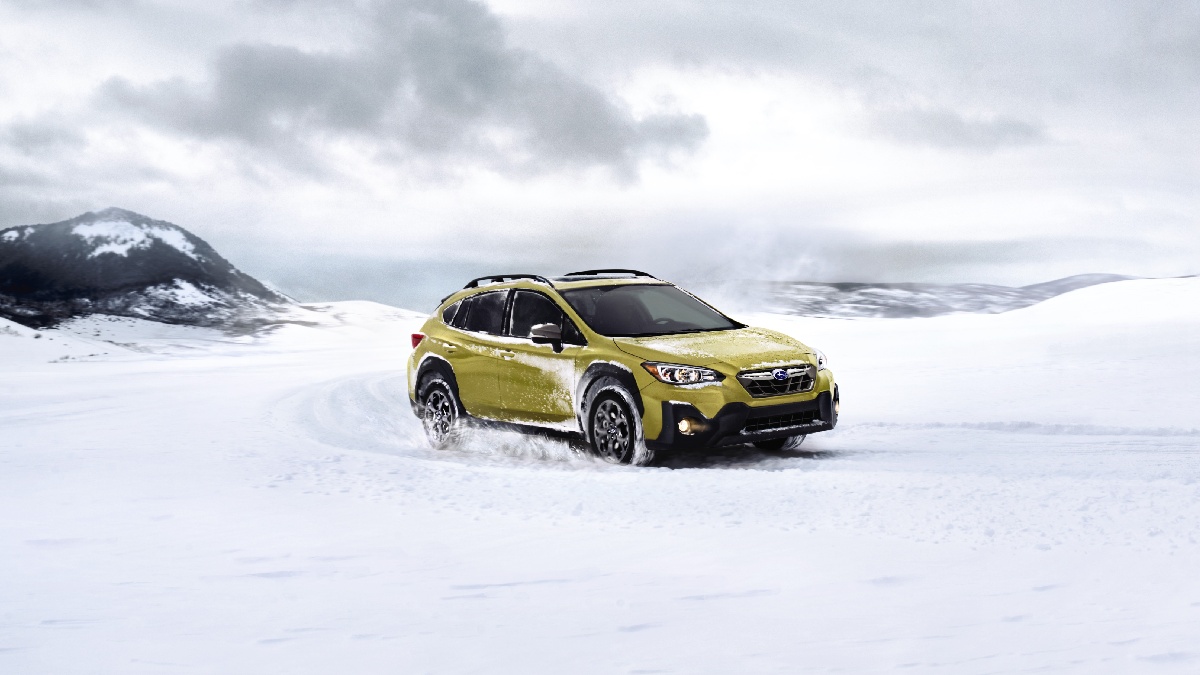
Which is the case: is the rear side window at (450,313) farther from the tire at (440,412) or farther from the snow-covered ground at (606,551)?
the snow-covered ground at (606,551)

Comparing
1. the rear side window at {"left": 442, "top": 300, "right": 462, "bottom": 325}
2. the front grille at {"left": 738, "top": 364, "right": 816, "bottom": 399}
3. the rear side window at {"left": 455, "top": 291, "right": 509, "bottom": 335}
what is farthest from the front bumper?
the rear side window at {"left": 442, "top": 300, "right": 462, "bottom": 325}

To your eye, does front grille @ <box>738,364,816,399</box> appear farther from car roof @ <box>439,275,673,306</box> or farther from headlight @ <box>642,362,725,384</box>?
car roof @ <box>439,275,673,306</box>

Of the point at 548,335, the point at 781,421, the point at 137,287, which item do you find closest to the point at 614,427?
the point at 548,335

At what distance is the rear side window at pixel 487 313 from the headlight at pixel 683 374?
7.73 feet

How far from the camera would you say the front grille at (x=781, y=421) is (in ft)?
30.9

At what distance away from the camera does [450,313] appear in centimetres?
1221

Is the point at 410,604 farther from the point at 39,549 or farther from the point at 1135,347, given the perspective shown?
the point at 1135,347

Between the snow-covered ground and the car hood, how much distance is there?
905 millimetres

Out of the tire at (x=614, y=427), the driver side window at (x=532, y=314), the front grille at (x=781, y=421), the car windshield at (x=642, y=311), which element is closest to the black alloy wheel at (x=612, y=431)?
the tire at (x=614, y=427)

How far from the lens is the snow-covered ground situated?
439 cm

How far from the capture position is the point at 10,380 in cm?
2511

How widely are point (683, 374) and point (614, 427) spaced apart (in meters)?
0.85

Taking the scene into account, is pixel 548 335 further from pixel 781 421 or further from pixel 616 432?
pixel 781 421

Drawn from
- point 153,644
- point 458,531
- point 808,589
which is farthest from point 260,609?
point 808,589
